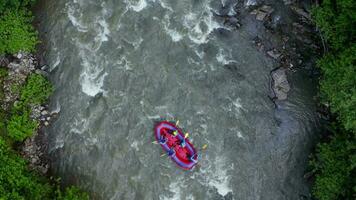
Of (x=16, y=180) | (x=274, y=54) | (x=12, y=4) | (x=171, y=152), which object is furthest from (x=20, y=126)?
(x=274, y=54)

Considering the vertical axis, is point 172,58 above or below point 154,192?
above

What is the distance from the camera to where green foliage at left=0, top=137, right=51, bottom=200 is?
60.8ft

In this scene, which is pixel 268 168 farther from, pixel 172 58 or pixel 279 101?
pixel 172 58

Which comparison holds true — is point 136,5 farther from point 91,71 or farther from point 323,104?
point 323,104

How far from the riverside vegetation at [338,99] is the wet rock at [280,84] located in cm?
183

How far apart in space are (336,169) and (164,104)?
28.2 feet

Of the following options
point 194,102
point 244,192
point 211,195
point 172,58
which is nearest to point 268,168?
point 244,192

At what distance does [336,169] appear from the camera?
19.7 meters

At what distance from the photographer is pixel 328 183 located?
19688 mm

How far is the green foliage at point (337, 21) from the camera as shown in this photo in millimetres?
19875

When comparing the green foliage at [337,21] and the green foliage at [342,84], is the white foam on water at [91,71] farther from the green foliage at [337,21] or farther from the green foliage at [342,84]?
the green foliage at [337,21]

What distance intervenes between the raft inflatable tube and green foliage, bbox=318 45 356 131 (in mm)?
6842

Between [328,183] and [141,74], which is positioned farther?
[141,74]

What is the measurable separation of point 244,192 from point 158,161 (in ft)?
14.4
